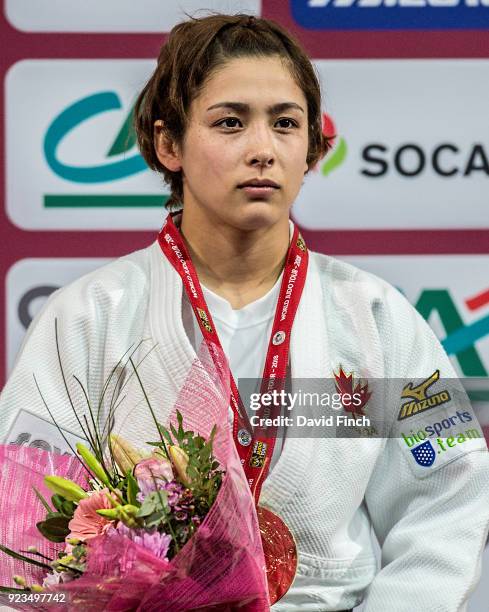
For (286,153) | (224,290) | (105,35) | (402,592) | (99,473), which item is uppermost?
(105,35)

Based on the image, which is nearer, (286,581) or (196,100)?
(286,581)

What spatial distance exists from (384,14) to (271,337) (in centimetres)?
106

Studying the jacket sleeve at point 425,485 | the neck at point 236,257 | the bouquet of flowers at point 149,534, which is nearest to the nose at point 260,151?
the neck at point 236,257

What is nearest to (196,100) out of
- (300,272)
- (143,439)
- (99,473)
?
(300,272)

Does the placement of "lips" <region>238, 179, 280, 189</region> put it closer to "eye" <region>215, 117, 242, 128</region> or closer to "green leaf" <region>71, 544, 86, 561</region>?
"eye" <region>215, 117, 242, 128</region>

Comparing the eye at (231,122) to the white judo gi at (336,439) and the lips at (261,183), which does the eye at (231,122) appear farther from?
the white judo gi at (336,439)

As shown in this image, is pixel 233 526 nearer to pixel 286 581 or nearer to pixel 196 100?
pixel 286 581

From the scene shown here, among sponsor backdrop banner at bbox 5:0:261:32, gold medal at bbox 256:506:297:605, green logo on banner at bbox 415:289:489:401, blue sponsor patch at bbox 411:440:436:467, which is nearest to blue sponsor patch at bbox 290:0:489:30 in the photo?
sponsor backdrop banner at bbox 5:0:261:32

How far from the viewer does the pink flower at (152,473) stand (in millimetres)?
1669

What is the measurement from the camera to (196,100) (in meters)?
2.22

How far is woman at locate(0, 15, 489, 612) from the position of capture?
212 cm

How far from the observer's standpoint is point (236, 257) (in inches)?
89.1

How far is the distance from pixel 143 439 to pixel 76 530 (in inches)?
17.1

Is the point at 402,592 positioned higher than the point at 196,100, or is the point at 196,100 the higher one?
the point at 196,100
